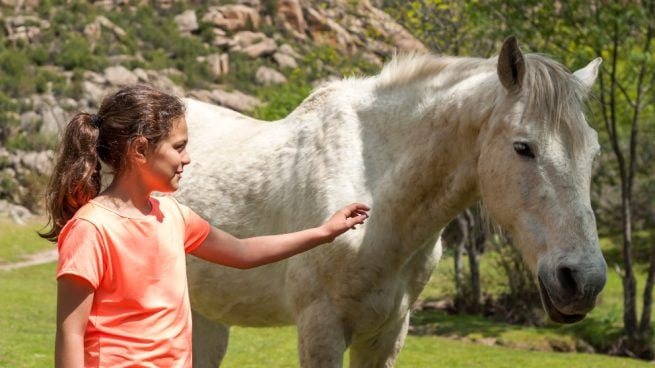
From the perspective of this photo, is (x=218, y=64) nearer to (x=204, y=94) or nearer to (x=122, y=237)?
(x=204, y=94)

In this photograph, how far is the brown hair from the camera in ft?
8.32

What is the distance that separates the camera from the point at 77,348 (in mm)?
2322

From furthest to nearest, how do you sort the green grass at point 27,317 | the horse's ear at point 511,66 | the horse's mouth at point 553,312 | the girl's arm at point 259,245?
the green grass at point 27,317, the horse's ear at point 511,66, the horse's mouth at point 553,312, the girl's arm at point 259,245

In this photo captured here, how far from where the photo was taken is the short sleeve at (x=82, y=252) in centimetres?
233

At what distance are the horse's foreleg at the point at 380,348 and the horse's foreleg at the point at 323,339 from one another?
290 mm

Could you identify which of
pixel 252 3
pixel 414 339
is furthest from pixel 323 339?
pixel 252 3

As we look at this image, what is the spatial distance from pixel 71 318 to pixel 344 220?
104 cm

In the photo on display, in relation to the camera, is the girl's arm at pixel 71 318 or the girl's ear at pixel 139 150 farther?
the girl's ear at pixel 139 150

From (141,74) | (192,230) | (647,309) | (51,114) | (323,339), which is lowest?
(647,309)

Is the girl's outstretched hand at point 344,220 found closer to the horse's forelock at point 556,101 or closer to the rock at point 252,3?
the horse's forelock at point 556,101

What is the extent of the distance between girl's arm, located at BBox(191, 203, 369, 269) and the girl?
163mm

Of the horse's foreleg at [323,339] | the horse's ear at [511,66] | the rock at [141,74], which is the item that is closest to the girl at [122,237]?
the horse's foreleg at [323,339]

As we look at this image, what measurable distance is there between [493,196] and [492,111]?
0.33 metres

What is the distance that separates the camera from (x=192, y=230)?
9.20ft
